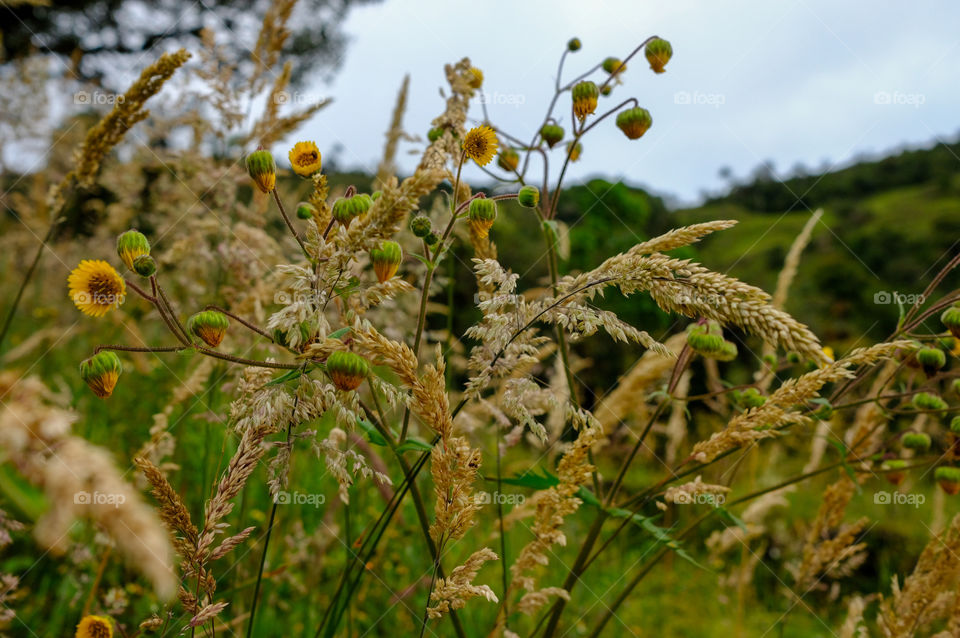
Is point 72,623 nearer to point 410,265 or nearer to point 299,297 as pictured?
point 299,297

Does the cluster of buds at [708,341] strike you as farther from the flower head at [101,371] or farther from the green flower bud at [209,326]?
the flower head at [101,371]

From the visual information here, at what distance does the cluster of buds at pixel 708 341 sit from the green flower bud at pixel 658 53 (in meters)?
0.70

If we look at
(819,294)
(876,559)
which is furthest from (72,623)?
(819,294)

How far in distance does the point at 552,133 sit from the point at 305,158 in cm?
70

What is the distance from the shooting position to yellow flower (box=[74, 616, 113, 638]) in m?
1.03

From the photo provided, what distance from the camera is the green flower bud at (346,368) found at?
840mm

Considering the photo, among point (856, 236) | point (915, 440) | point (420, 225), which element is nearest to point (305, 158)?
point (420, 225)

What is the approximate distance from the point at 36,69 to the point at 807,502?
673 cm

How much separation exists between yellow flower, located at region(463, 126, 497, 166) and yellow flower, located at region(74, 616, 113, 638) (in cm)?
→ 108

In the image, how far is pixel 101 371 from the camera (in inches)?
37.2

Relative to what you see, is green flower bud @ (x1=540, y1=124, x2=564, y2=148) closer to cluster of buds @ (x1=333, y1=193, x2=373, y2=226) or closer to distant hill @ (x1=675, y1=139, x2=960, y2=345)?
cluster of buds @ (x1=333, y1=193, x2=373, y2=226)

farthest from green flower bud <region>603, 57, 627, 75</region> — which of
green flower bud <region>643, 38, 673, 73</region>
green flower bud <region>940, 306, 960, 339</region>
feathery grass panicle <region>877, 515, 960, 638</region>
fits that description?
feathery grass panicle <region>877, 515, 960, 638</region>

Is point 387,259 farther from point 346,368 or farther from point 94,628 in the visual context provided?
point 94,628

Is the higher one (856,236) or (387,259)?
(856,236)
